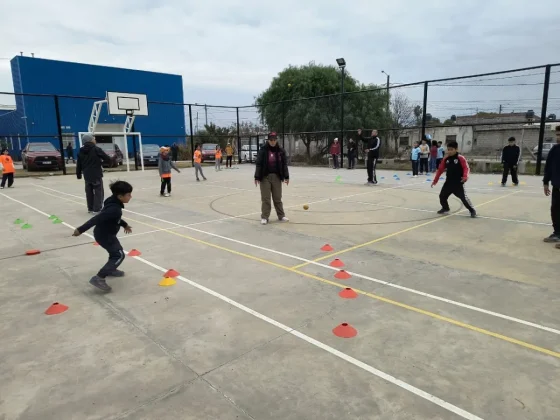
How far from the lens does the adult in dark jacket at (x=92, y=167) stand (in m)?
9.16

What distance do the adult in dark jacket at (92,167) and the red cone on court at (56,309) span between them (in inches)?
233

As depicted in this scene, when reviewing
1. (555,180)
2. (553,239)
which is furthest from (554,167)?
(553,239)

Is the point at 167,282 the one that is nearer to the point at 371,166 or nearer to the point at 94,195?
the point at 94,195

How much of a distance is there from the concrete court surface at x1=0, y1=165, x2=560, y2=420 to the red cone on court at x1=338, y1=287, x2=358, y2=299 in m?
0.06

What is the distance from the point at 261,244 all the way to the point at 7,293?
346 cm

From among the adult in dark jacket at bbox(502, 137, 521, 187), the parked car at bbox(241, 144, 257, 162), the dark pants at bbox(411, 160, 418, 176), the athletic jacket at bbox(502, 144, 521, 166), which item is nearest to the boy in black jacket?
the adult in dark jacket at bbox(502, 137, 521, 187)

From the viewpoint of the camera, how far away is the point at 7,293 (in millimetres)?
4414

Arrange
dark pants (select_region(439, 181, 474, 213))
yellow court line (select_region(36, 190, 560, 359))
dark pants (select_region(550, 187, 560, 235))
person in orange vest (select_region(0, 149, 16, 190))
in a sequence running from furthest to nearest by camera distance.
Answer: person in orange vest (select_region(0, 149, 16, 190)), dark pants (select_region(439, 181, 474, 213)), dark pants (select_region(550, 187, 560, 235)), yellow court line (select_region(36, 190, 560, 359))

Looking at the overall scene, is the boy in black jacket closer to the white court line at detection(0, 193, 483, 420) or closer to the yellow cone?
the yellow cone

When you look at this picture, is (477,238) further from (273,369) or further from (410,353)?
(273,369)

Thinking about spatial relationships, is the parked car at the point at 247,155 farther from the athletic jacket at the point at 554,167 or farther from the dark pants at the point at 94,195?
the athletic jacket at the point at 554,167

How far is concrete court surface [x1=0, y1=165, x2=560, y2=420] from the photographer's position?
2.52 m

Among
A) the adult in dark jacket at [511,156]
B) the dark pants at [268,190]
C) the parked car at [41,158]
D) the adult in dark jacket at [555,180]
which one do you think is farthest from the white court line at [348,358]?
the parked car at [41,158]

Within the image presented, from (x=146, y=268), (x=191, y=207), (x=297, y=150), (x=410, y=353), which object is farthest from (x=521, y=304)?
(x=297, y=150)
